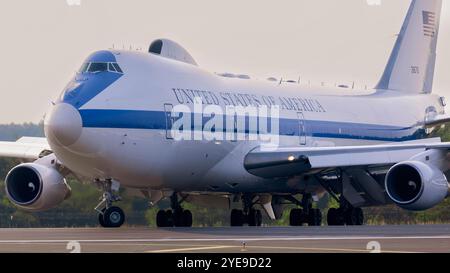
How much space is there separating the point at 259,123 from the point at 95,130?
24.7 feet

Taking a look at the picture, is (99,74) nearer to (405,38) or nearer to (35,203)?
(35,203)

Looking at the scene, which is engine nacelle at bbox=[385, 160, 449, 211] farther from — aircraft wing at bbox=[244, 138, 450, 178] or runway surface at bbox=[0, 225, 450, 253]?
runway surface at bbox=[0, 225, 450, 253]

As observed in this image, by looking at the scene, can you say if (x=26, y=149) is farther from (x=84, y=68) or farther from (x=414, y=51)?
(x=414, y=51)

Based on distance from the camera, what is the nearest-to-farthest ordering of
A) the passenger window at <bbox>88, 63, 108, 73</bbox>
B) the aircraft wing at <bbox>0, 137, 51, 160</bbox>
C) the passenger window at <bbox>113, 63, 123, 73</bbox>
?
the passenger window at <bbox>88, 63, 108, 73</bbox> < the passenger window at <bbox>113, 63, 123, 73</bbox> < the aircraft wing at <bbox>0, 137, 51, 160</bbox>

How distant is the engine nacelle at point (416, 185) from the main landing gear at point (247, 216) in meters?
6.60

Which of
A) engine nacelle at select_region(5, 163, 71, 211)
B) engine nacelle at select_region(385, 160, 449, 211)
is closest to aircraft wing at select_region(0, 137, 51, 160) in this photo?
engine nacelle at select_region(5, 163, 71, 211)

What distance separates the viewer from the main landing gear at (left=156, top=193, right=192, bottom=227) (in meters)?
32.9

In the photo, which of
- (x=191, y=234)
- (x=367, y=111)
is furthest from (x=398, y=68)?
(x=191, y=234)

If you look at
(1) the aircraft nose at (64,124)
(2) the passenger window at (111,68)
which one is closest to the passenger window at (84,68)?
(2) the passenger window at (111,68)

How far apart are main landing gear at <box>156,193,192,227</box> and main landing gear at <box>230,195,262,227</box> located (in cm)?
234

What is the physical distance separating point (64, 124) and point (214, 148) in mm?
5586

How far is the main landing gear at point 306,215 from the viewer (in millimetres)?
35156

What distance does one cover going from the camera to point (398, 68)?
140ft

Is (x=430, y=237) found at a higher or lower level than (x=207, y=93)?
lower
